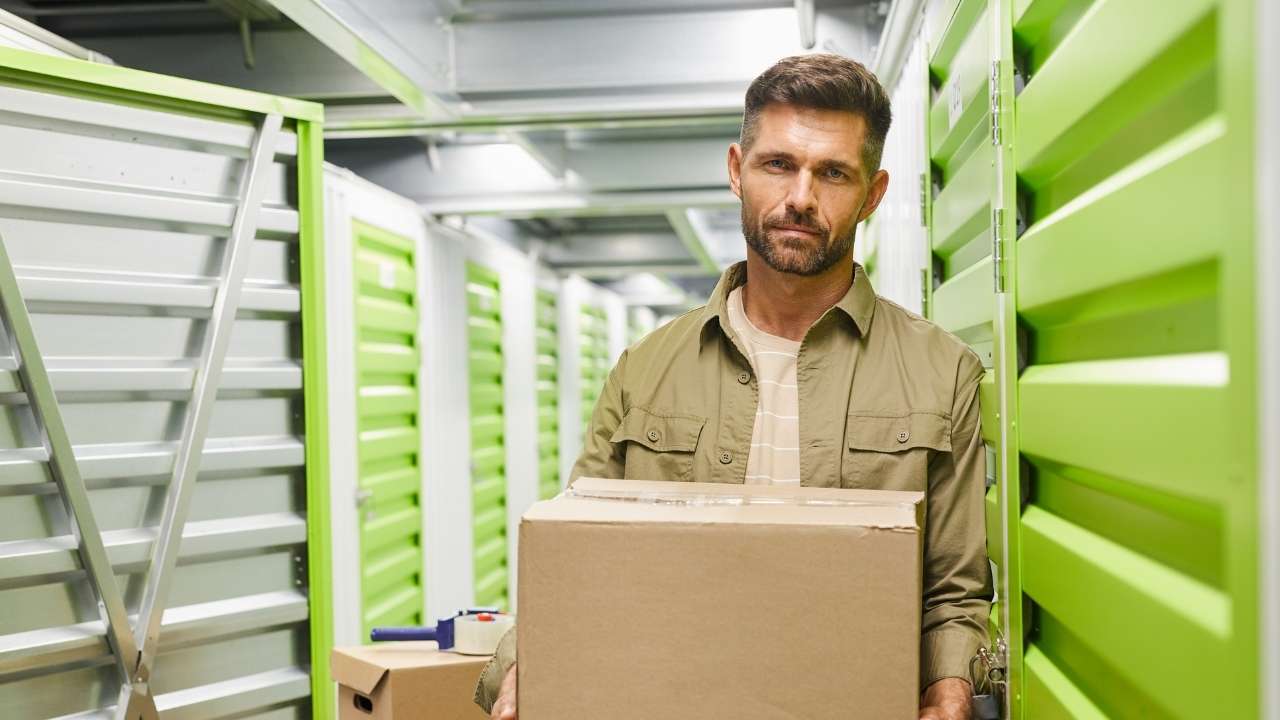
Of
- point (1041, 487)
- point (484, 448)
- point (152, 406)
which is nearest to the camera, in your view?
point (1041, 487)

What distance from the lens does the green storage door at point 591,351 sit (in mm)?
11109

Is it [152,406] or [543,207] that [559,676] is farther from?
[543,207]

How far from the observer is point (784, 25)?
12.1 ft

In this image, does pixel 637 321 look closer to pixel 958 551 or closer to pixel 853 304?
pixel 853 304

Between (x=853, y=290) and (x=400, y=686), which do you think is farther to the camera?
(x=400, y=686)

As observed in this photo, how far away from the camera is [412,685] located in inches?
94.2

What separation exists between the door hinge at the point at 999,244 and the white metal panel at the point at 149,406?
228 centimetres

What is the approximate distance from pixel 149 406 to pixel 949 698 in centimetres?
237

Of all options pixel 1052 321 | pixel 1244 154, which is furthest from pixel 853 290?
pixel 1244 154

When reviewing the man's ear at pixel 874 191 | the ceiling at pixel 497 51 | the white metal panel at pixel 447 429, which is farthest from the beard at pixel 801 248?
the white metal panel at pixel 447 429

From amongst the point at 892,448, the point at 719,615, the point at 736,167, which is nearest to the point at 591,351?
the point at 736,167

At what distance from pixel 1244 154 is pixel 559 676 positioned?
102 centimetres

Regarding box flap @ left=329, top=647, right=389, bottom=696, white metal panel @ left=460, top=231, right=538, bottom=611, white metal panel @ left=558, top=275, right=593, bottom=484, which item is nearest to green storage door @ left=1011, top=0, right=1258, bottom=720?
box flap @ left=329, top=647, right=389, bottom=696

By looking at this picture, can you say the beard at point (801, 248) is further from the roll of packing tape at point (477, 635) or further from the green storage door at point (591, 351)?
the green storage door at point (591, 351)
